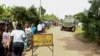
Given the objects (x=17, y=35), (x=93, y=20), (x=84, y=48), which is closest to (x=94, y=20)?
(x=93, y=20)

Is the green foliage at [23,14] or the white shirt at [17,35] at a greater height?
the green foliage at [23,14]

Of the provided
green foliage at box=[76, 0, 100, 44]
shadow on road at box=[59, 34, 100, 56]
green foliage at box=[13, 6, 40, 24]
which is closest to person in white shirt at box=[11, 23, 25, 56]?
shadow on road at box=[59, 34, 100, 56]

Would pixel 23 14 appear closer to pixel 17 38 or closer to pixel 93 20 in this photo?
pixel 93 20

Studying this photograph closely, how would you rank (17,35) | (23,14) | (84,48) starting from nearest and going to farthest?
(17,35)
(84,48)
(23,14)

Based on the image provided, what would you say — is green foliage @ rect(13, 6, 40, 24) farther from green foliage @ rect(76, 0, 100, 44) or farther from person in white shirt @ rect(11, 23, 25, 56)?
person in white shirt @ rect(11, 23, 25, 56)

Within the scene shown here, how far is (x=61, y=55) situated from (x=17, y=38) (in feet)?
18.9

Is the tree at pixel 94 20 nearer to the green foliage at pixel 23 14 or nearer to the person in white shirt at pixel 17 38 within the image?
the person in white shirt at pixel 17 38

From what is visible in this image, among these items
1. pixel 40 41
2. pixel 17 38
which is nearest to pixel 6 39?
pixel 17 38

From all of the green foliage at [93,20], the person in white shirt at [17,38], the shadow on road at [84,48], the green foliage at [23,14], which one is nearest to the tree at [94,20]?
the green foliage at [93,20]

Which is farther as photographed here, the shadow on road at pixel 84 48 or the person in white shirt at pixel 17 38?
the shadow on road at pixel 84 48

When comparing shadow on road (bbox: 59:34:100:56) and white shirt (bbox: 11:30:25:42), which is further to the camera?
shadow on road (bbox: 59:34:100:56)

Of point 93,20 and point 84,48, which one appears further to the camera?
point 93,20

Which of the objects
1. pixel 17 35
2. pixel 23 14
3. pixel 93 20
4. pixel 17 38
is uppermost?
pixel 23 14

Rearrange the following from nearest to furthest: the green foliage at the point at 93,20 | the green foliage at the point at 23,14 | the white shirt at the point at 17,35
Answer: the white shirt at the point at 17,35 → the green foliage at the point at 93,20 → the green foliage at the point at 23,14
